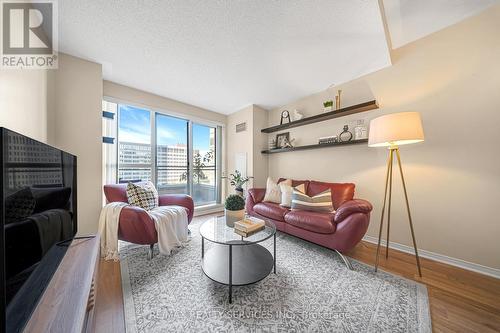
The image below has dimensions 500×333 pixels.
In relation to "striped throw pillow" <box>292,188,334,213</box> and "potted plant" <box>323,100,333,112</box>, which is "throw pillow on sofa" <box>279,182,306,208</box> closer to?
"striped throw pillow" <box>292,188,334,213</box>

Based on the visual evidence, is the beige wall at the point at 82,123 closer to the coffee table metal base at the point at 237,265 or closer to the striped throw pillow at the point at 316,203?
the coffee table metal base at the point at 237,265

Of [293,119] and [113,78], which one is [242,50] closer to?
[293,119]

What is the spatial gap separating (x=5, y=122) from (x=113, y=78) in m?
1.98

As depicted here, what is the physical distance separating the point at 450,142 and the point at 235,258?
266 centimetres

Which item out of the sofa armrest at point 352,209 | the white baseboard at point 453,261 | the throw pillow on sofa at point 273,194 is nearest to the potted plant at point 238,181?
the throw pillow on sofa at point 273,194

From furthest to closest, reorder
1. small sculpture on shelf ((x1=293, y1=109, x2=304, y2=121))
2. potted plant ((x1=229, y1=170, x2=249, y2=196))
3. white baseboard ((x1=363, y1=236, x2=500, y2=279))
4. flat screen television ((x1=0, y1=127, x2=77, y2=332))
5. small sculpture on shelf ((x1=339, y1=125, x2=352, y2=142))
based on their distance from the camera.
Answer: potted plant ((x1=229, y1=170, x2=249, y2=196)), small sculpture on shelf ((x1=293, y1=109, x2=304, y2=121)), small sculpture on shelf ((x1=339, y1=125, x2=352, y2=142)), white baseboard ((x1=363, y1=236, x2=500, y2=279)), flat screen television ((x1=0, y1=127, x2=77, y2=332))

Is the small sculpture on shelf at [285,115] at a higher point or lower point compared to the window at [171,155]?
higher

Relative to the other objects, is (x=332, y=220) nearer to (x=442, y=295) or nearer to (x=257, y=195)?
(x=442, y=295)

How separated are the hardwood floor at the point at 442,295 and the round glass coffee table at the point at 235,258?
2.32 feet

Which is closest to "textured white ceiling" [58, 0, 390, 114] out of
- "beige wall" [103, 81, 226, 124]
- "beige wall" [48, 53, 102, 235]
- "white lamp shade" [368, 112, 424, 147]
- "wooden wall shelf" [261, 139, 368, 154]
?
"beige wall" [103, 81, 226, 124]

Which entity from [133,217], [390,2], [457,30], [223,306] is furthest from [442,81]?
[133,217]

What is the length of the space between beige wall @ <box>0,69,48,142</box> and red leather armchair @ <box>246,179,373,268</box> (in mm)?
2536

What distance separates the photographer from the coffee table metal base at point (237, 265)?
1386 millimetres

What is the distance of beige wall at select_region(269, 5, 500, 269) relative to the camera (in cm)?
169
